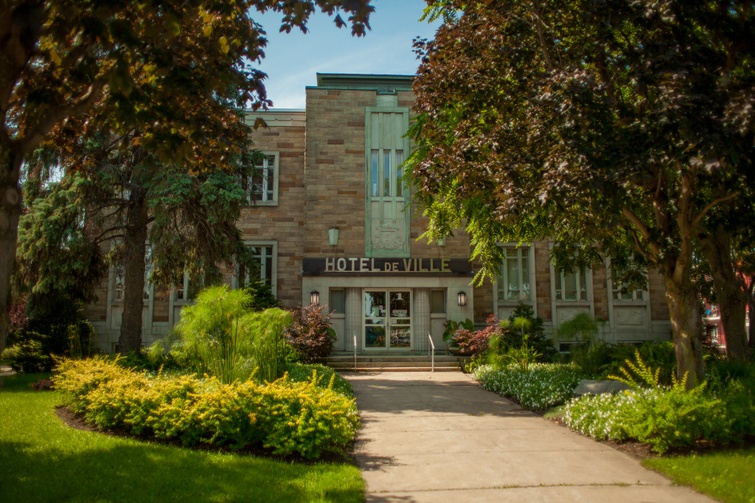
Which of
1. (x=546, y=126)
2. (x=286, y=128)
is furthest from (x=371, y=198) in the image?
(x=546, y=126)

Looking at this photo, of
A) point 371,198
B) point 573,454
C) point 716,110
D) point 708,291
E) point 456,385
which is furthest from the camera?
point 371,198

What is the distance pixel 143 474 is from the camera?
5.66 metres

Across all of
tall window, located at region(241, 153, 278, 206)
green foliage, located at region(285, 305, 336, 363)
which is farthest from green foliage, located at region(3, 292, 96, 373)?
tall window, located at region(241, 153, 278, 206)

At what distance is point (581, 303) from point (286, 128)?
1237 centimetres

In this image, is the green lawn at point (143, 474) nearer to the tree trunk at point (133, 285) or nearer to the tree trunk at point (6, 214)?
the tree trunk at point (6, 214)

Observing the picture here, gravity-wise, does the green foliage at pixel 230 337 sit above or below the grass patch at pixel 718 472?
above

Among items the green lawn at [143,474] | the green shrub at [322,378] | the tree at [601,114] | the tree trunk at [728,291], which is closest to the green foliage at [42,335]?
the green shrub at [322,378]

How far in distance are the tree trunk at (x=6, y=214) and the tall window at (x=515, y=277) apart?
57.4 feet

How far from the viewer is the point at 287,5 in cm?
634

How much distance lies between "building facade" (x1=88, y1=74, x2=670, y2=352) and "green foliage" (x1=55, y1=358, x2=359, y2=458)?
11196 mm

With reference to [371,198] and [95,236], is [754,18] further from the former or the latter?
[95,236]

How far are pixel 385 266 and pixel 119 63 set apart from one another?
1462cm

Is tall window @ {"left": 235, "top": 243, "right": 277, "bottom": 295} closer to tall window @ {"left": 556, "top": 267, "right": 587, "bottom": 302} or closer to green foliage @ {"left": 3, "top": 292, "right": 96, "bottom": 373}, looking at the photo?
green foliage @ {"left": 3, "top": 292, "right": 96, "bottom": 373}

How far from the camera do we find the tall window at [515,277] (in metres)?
20.8
